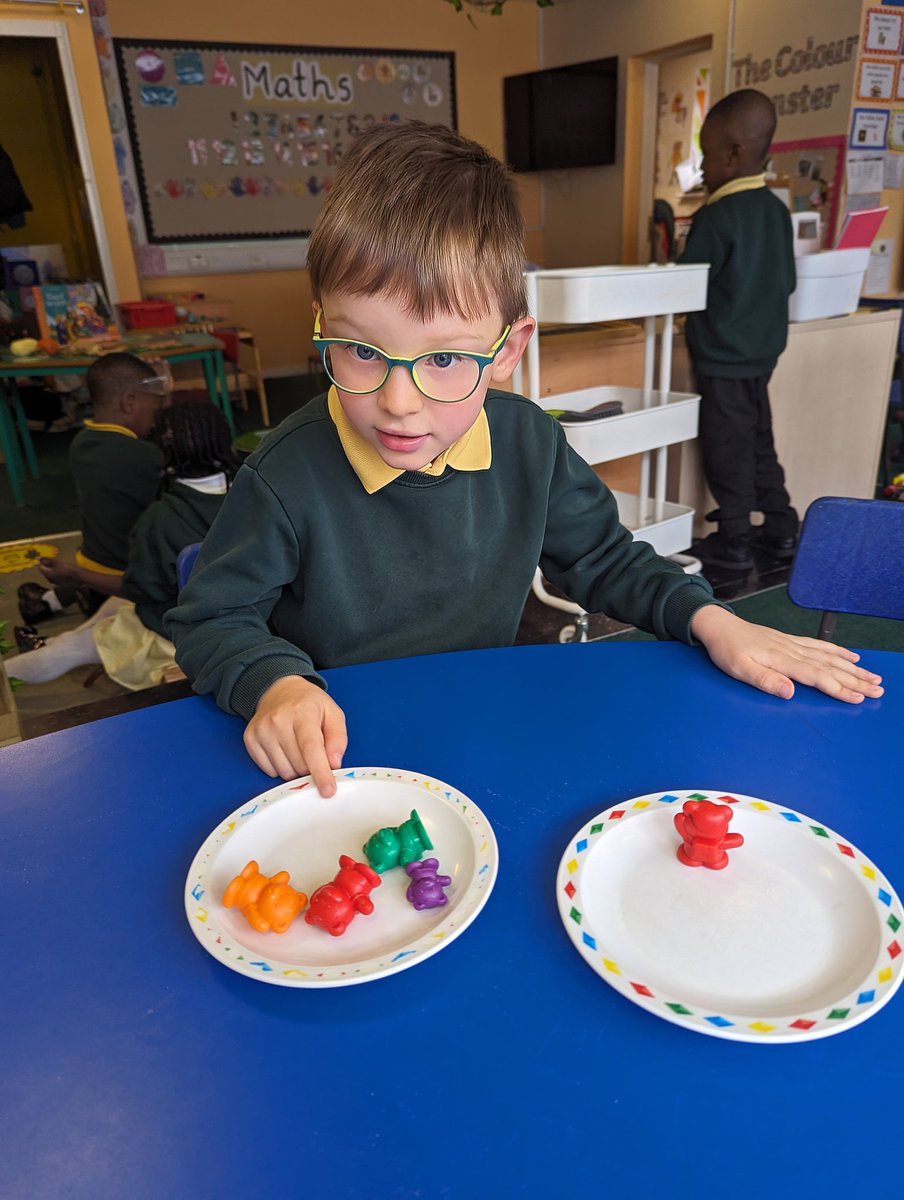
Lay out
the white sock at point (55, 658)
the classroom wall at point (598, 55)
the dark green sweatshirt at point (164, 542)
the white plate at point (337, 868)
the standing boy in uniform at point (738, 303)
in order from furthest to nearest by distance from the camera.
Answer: the classroom wall at point (598, 55) → the standing boy in uniform at point (738, 303) → the white sock at point (55, 658) → the dark green sweatshirt at point (164, 542) → the white plate at point (337, 868)

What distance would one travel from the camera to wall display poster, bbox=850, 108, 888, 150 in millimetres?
3467

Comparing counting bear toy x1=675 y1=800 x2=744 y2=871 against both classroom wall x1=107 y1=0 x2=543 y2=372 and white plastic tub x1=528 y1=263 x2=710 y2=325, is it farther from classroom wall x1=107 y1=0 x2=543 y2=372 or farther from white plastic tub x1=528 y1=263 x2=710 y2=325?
classroom wall x1=107 y1=0 x2=543 y2=372

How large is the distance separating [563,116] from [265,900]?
24.7 ft

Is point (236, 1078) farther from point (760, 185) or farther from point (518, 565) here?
point (760, 185)

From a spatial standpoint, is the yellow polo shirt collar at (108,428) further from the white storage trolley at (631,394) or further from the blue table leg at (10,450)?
the blue table leg at (10,450)

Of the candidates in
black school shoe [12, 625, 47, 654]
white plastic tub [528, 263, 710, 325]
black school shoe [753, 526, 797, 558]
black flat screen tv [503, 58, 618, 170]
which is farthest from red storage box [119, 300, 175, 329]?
black flat screen tv [503, 58, 618, 170]

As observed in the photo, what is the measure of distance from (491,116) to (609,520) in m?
7.31

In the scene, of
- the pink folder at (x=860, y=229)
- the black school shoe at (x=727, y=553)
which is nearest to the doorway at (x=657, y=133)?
the pink folder at (x=860, y=229)

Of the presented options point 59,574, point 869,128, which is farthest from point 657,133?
point 59,574

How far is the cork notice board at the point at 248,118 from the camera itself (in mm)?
5926

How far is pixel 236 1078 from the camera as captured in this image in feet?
1.39

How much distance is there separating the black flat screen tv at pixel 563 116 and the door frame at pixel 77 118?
3.42 meters

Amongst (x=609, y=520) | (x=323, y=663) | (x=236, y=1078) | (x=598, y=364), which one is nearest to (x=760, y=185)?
(x=598, y=364)

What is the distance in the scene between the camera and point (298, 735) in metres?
0.69
